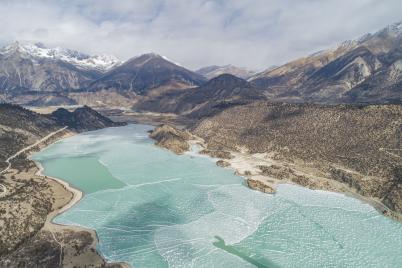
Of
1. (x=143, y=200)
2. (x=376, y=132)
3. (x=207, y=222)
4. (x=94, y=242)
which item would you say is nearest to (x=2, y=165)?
(x=143, y=200)

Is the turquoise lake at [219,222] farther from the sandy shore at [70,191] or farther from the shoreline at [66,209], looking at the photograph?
the sandy shore at [70,191]

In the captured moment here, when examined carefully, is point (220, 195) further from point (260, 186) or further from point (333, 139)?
point (333, 139)

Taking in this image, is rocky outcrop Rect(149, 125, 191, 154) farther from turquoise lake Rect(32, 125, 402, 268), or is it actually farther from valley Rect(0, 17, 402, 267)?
turquoise lake Rect(32, 125, 402, 268)

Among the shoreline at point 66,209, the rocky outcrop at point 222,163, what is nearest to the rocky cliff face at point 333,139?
the rocky outcrop at point 222,163

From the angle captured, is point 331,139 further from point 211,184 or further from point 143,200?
point 143,200

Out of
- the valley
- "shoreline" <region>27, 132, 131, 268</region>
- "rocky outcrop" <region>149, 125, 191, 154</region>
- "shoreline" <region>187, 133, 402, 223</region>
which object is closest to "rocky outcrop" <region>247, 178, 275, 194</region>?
"shoreline" <region>187, 133, 402, 223</region>
